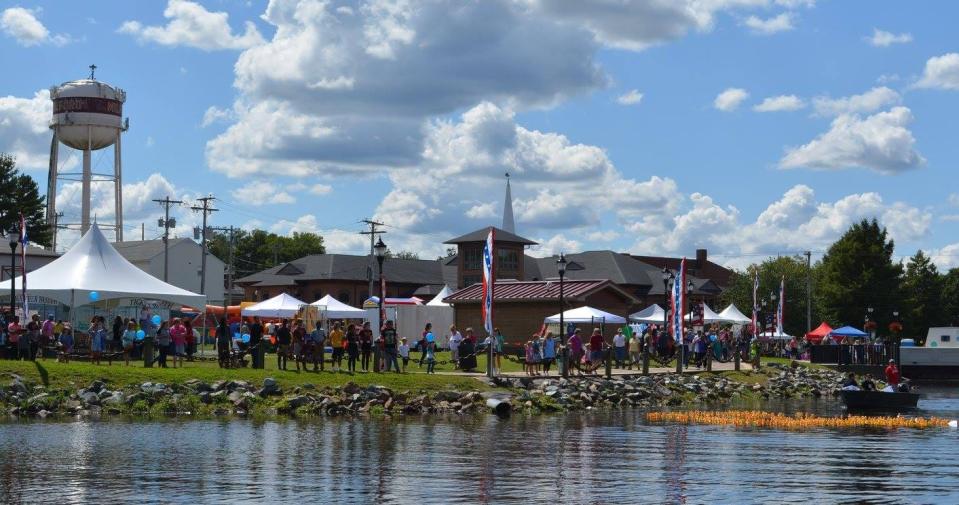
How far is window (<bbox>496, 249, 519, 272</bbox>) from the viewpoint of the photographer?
10461cm

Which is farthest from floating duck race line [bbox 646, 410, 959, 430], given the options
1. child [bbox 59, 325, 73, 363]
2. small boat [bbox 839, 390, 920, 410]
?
child [bbox 59, 325, 73, 363]

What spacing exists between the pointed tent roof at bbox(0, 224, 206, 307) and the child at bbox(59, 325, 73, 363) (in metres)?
1.27

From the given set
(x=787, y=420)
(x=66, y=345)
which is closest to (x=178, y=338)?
(x=66, y=345)

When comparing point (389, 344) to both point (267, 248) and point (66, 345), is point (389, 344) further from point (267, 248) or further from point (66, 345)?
point (267, 248)

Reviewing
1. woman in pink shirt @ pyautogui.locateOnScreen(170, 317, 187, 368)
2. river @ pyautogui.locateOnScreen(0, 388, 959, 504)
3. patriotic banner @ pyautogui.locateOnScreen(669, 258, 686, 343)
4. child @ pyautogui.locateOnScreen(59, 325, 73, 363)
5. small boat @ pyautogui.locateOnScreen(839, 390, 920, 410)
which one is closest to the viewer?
river @ pyautogui.locateOnScreen(0, 388, 959, 504)

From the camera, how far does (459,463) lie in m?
22.5

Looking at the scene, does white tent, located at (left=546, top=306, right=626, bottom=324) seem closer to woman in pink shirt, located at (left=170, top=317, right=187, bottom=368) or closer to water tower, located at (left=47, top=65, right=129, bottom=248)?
woman in pink shirt, located at (left=170, top=317, right=187, bottom=368)

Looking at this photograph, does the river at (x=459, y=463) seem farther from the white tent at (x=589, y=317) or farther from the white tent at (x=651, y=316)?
the white tent at (x=651, y=316)

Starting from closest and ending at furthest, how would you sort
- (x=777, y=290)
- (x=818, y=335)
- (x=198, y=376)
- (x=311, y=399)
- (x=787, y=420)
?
(x=311, y=399) → (x=787, y=420) → (x=198, y=376) → (x=818, y=335) → (x=777, y=290)

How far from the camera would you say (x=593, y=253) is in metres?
115

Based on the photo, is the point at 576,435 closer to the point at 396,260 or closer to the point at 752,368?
the point at 752,368

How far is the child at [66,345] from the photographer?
37.4m

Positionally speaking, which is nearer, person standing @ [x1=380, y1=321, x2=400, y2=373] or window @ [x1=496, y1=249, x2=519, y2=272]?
person standing @ [x1=380, y1=321, x2=400, y2=373]

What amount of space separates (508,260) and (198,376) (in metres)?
70.7
